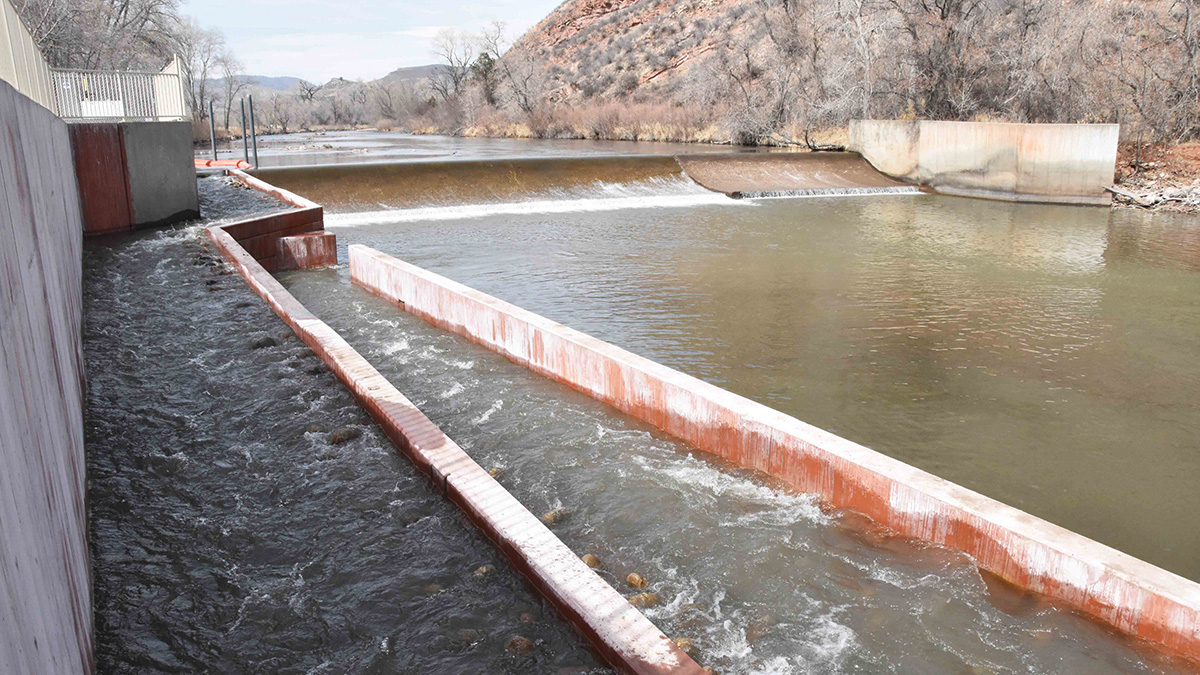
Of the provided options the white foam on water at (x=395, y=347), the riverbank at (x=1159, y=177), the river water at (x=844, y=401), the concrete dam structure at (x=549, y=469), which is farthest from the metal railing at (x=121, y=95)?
the riverbank at (x=1159, y=177)

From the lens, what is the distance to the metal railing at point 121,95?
15.2 m

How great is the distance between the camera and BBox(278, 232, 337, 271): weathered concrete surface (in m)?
13.4

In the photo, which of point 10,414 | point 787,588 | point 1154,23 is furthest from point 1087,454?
point 1154,23

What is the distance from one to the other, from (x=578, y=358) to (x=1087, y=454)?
4.02m

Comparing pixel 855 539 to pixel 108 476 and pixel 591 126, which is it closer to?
pixel 108 476

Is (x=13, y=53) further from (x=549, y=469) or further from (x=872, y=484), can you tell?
(x=872, y=484)

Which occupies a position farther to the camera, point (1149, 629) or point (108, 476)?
point (108, 476)

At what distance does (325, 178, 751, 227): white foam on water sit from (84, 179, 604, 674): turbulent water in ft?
36.9

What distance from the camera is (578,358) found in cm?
748

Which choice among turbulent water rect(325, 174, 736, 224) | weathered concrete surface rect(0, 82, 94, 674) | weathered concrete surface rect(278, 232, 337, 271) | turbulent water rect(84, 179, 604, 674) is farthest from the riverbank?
weathered concrete surface rect(0, 82, 94, 674)

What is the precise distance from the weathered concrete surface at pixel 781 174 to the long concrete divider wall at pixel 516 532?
16.8 meters

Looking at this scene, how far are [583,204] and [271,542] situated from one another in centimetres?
1667

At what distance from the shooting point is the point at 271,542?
4.66 meters

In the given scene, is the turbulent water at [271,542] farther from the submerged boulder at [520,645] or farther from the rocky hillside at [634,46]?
the rocky hillside at [634,46]
